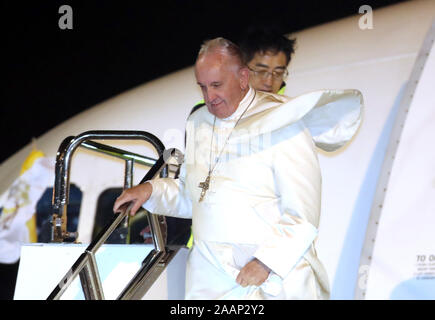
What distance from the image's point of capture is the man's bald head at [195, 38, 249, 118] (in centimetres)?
150

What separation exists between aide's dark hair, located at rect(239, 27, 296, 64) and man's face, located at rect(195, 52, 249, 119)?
838 mm

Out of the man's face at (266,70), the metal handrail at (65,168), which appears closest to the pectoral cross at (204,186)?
the metal handrail at (65,168)

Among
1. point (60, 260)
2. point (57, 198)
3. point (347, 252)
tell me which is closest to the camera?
point (60, 260)

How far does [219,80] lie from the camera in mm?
1498

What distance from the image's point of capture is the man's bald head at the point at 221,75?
1.50m

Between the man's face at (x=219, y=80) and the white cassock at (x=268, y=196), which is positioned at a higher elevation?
the man's face at (x=219, y=80)

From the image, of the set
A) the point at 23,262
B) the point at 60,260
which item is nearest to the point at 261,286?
the point at 60,260

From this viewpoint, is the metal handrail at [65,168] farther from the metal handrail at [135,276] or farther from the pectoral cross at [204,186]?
the pectoral cross at [204,186]

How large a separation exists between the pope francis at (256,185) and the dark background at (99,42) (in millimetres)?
5237

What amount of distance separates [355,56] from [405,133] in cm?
64

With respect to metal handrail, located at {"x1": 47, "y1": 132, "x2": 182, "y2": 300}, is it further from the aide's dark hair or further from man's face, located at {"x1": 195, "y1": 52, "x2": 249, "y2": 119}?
the aide's dark hair

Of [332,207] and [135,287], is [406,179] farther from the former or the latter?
[135,287]

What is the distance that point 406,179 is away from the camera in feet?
8.07

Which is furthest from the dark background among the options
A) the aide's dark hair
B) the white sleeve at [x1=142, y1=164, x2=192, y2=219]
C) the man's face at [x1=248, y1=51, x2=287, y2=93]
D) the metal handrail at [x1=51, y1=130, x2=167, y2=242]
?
the white sleeve at [x1=142, y1=164, x2=192, y2=219]
